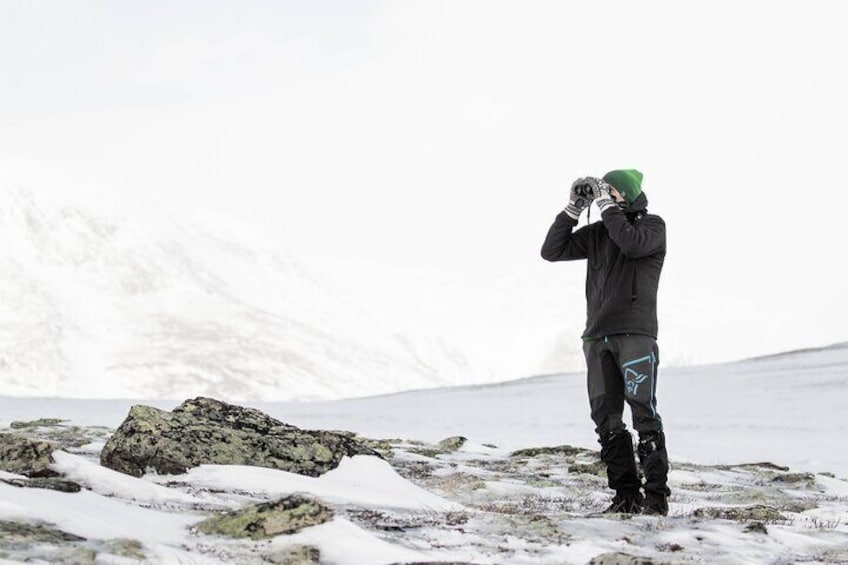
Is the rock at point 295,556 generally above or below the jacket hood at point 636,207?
below

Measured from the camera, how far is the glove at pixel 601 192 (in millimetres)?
7367

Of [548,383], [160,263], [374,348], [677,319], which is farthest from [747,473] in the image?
[677,319]

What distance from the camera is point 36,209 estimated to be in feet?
572

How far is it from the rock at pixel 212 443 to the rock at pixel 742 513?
2.79m

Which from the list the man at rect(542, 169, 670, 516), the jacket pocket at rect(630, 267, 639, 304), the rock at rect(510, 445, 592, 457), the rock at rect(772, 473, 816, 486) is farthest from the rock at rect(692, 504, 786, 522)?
the rock at rect(510, 445, 592, 457)

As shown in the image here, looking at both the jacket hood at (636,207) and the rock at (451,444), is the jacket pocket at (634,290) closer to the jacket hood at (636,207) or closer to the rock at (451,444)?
the jacket hood at (636,207)

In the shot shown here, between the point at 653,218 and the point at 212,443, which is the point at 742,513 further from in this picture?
the point at 212,443

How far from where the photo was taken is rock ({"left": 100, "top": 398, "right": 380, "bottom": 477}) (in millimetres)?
7582

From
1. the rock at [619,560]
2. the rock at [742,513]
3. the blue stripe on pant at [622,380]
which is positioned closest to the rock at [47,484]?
the rock at [619,560]

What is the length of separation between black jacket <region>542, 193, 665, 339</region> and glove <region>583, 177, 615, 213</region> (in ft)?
0.24

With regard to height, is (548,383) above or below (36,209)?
below

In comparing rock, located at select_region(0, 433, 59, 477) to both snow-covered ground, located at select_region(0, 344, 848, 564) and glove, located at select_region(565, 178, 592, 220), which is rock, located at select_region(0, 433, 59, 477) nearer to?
snow-covered ground, located at select_region(0, 344, 848, 564)

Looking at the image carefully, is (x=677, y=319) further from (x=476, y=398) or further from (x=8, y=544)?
(x=8, y=544)

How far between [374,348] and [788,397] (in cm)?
14950
